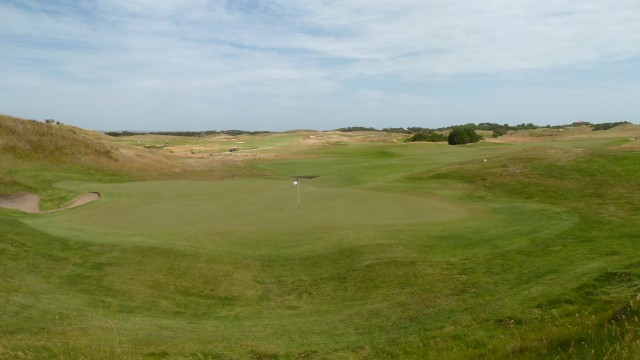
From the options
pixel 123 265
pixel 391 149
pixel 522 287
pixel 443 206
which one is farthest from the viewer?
pixel 391 149

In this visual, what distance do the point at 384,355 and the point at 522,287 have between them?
14.1 feet

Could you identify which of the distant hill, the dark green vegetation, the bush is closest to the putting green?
the dark green vegetation

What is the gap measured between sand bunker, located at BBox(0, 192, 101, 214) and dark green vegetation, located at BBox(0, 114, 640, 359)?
1987 mm

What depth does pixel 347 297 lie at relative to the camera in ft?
37.6

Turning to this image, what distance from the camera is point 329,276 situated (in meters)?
12.6

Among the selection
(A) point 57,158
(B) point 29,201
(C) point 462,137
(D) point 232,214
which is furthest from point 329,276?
(C) point 462,137

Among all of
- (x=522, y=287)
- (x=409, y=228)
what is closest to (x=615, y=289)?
(x=522, y=287)

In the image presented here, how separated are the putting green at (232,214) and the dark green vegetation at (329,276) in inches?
4.2

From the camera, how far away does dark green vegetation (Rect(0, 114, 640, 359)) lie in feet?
25.7

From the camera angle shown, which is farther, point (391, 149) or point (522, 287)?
point (391, 149)

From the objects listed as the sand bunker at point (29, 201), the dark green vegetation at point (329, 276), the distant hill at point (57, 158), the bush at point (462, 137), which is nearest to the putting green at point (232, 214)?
the dark green vegetation at point (329, 276)

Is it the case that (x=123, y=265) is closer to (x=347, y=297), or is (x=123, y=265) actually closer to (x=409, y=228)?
(x=347, y=297)

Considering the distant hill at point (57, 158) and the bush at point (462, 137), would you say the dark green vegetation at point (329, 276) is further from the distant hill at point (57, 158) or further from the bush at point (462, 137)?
the bush at point (462, 137)

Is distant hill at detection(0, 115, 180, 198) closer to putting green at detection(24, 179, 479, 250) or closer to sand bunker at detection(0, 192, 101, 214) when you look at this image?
sand bunker at detection(0, 192, 101, 214)
